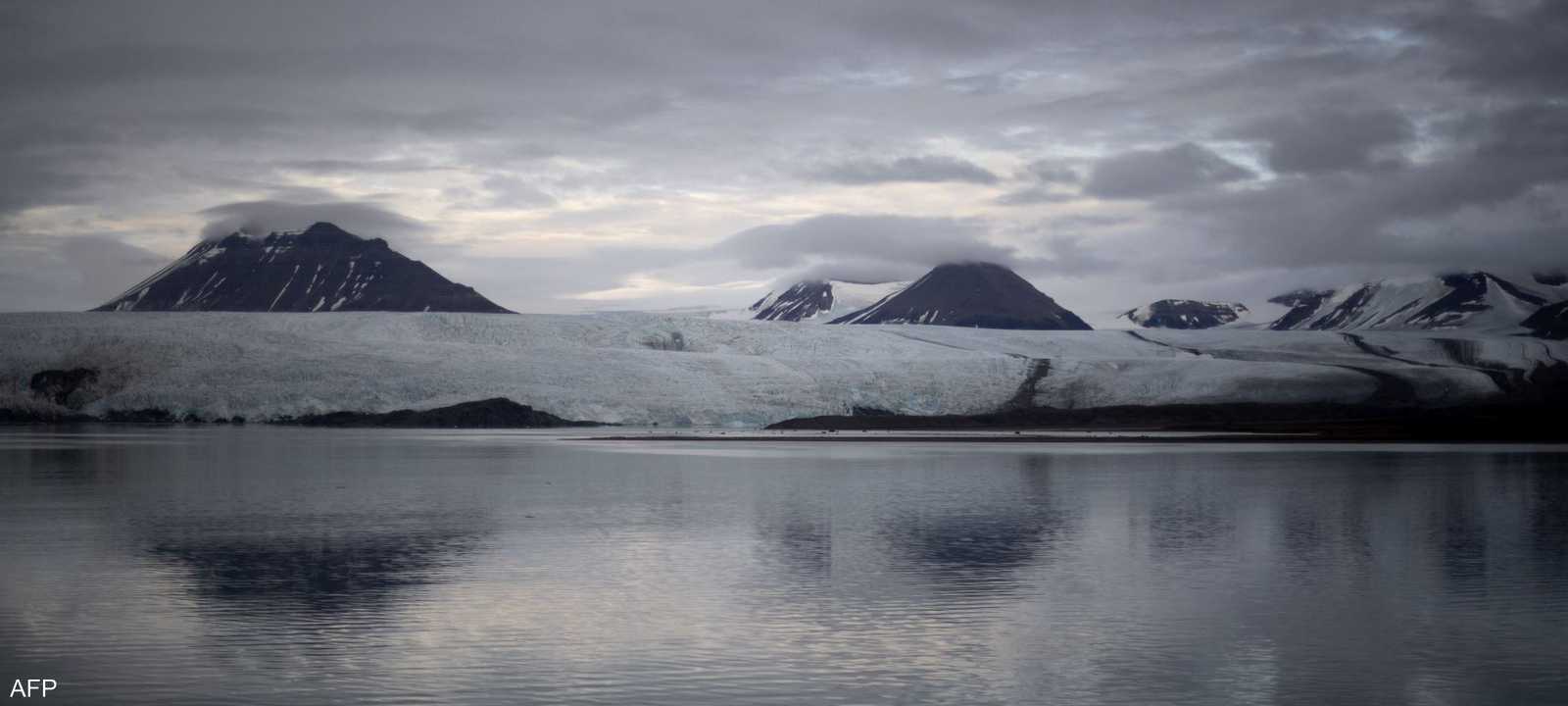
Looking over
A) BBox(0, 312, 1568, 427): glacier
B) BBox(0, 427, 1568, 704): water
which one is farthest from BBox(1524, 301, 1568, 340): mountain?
BBox(0, 427, 1568, 704): water

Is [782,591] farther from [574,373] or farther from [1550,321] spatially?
[1550,321]

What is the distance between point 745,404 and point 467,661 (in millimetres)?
58166

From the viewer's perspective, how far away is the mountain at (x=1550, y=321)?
153375 mm

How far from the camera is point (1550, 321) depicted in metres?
162

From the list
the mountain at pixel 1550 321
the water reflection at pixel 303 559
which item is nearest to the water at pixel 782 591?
the water reflection at pixel 303 559

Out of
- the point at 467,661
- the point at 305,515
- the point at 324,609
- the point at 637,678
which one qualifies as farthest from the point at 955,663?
the point at 305,515

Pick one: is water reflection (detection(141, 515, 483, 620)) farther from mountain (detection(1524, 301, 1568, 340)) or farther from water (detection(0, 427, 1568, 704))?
mountain (detection(1524, 301, 1568, 340))

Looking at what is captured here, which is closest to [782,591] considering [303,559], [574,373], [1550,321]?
[303,559]

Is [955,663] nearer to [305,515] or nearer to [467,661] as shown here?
[467,661]

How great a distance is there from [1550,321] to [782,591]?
171127 millimetres

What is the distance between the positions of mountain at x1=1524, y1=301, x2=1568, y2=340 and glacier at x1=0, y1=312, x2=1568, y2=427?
8452cm

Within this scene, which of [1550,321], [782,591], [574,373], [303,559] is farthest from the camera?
[1550,321]

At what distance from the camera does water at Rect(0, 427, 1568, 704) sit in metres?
9.61

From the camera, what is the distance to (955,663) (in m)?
10.1
